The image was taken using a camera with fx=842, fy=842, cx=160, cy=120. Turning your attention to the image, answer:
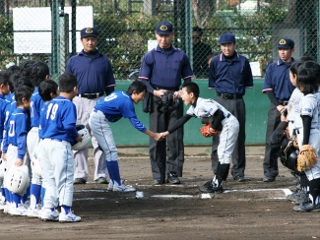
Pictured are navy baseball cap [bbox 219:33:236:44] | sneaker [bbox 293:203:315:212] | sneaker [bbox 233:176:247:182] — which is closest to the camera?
sneaker [bbox 293:203:315:212]

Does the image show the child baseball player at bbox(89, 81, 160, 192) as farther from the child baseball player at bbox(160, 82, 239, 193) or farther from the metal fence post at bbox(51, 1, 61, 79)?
the metal fence post at bbox(51, 1, 61, 79)

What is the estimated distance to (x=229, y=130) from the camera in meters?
10.9

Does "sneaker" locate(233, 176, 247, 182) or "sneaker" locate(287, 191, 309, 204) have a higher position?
"sneaker" locate(287, 191, 309, 204)

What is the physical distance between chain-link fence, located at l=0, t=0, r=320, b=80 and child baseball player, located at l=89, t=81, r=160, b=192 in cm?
383

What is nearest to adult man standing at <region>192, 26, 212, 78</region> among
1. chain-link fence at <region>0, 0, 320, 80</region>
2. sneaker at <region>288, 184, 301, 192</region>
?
chain-link fence at <region>0, 0, 320, 80</region>

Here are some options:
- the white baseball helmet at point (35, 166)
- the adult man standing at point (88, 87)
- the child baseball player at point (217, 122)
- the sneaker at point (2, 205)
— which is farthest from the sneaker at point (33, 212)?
the adult man standing at point (88, 87)

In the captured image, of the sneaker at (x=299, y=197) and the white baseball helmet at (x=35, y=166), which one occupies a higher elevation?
the white baseball helmet at (x=35, y=166)

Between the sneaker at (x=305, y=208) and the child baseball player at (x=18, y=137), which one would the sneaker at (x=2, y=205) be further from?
the sneaker at (x=305, y=208)

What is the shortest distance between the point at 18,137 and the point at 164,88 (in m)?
3.01

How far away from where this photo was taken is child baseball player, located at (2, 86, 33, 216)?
9.43 metres

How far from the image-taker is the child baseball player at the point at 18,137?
30.9 feet

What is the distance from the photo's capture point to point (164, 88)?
11.9 m

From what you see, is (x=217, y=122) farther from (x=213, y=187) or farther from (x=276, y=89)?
(x=276, y=89)

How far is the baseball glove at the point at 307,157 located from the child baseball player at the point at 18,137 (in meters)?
3.07
